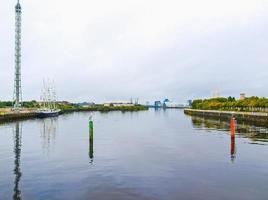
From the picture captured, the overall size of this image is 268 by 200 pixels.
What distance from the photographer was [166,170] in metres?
32.6

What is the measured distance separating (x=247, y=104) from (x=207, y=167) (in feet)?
390

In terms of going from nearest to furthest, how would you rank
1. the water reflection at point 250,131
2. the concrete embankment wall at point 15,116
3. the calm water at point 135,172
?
the calm water at point 135,172, the water reflection at point 250,131, the concrete embankment wall at point 15,116

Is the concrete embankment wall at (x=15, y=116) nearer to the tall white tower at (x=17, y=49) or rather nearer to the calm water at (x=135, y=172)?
the tall white tower at (x=17, y=49)

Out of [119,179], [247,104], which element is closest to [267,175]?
[119,179]

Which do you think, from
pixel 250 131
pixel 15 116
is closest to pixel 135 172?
pixel 250 131

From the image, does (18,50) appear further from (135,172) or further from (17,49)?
(135,172)

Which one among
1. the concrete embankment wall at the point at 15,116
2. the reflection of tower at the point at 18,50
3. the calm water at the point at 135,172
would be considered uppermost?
the reflection of tower at the point at 18,50

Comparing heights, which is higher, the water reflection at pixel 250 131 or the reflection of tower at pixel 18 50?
the reflection of tower at pixel 18 50

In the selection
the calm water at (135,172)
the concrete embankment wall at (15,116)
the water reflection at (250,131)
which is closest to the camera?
the calm water at (135,172)

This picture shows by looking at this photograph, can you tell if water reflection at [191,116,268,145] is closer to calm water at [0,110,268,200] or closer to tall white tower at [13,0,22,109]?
calm water at [0,110,268,200]

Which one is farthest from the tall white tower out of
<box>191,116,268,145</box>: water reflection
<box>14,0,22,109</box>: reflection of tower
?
<box>191,116,268,145</box>: water reflection

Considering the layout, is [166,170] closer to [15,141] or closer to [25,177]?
[25,177]

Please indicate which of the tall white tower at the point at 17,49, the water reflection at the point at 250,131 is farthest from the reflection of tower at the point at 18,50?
the water reflection at the point at 250,131

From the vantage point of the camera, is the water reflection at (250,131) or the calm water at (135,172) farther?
the water reflection at (250,131)
